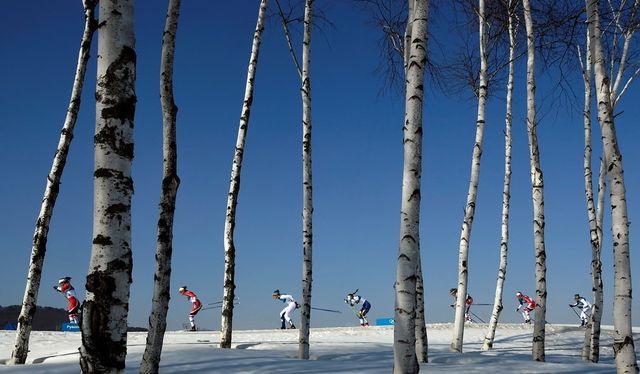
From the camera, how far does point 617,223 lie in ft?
27.0

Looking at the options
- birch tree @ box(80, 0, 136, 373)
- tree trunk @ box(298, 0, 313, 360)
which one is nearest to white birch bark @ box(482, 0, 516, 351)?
tree trunk @ box(298, 0, 313, 360)

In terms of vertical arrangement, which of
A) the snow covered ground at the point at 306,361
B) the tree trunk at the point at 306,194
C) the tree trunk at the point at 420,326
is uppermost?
the tree trunk at the point at 306,194

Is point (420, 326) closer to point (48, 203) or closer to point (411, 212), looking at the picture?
point (411, 212)

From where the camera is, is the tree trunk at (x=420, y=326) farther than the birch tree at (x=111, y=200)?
Yes

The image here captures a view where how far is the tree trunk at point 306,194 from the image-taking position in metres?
11.4

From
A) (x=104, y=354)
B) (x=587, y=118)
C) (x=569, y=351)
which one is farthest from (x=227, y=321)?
(x=569, y=351)

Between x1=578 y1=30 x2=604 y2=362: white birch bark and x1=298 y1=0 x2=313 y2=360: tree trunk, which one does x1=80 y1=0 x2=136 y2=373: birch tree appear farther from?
x1=578 y1=30 x2=604 y2=362: white birch bark

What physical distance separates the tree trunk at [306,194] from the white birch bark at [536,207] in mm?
4296

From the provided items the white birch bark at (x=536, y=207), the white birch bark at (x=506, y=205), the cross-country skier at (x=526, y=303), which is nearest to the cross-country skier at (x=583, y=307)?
the cross-country skier at (x=526, y=303)

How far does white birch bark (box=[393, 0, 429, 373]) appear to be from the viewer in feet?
20.9

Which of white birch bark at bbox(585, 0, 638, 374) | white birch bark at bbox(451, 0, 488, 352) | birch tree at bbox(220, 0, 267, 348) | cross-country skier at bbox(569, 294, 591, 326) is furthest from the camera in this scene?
cross-country skier at bbox(569, 294, 591, 326)

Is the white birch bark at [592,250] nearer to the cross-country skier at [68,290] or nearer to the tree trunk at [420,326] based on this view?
the tree trunk at [420,326]

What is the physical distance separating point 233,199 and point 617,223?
7279 millimetres

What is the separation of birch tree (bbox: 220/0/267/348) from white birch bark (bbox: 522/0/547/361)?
5.59 m
